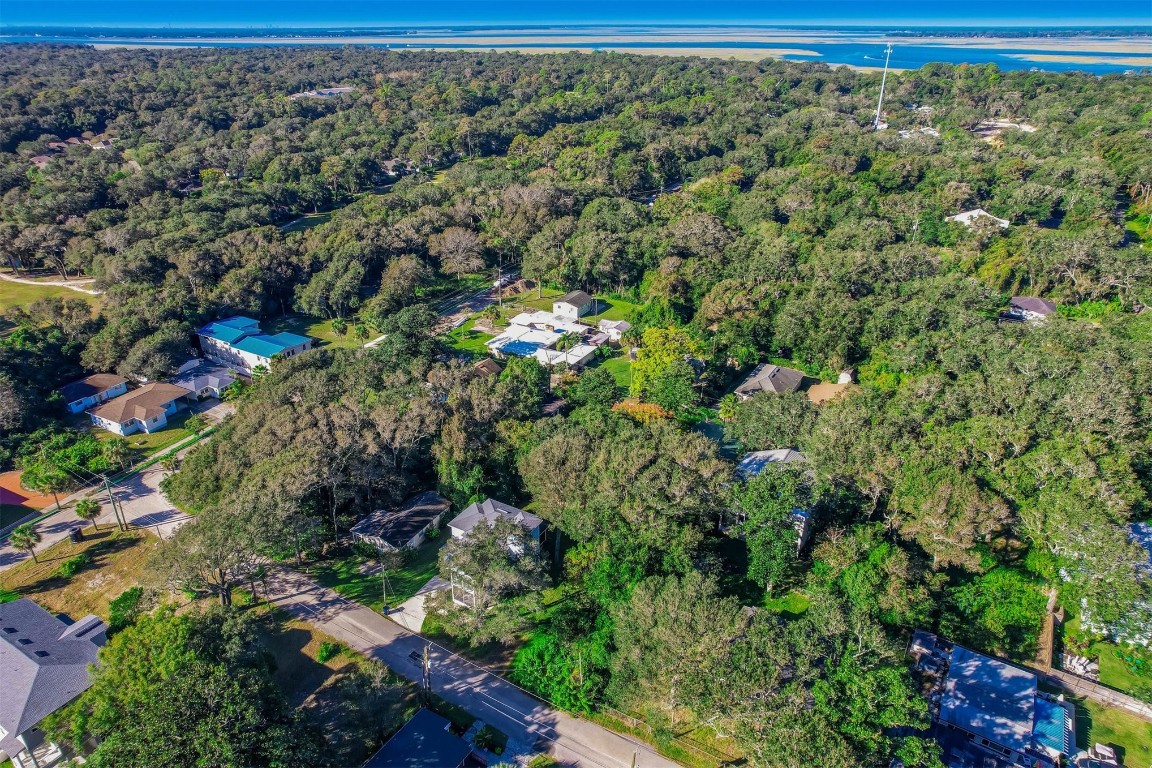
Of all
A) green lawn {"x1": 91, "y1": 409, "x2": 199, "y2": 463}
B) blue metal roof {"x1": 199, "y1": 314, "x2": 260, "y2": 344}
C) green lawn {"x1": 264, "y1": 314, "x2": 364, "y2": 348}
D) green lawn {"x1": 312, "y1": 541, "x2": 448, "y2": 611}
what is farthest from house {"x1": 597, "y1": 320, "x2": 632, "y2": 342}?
green lawn {"x1": 91, "y1": 409, "x2": 199, "y2": 463}

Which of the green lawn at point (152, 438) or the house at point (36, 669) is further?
the green lawn at point (152, 438)

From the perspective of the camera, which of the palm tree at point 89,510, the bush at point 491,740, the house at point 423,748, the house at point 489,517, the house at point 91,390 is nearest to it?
the house at point 423,748

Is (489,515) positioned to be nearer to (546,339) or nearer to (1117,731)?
(546,339)

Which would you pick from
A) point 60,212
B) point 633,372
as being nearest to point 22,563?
point 633,372

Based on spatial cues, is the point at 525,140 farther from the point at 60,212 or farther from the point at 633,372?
the point at 633,372

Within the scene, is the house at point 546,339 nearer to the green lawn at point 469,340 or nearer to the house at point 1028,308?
the green lawn at point 469,340

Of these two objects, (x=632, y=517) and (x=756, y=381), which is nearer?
(x=632, y=517)

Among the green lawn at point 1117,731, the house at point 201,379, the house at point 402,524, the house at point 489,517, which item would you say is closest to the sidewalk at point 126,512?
the house at point 201,379
